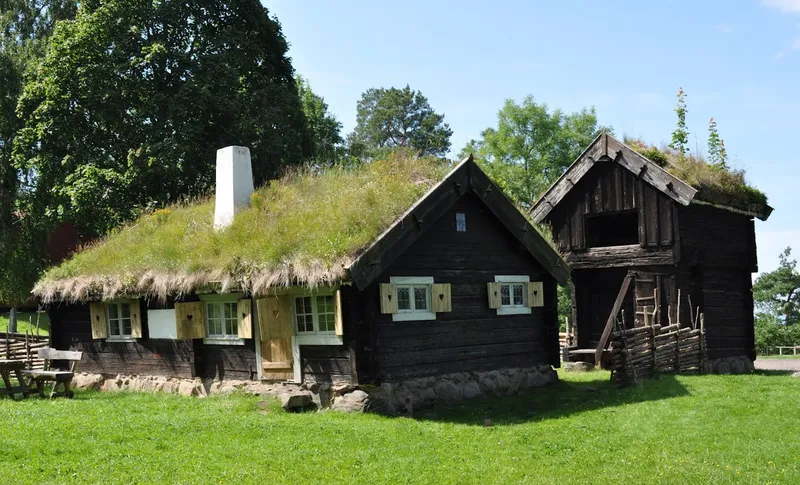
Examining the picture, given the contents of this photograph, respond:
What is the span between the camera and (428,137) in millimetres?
64375

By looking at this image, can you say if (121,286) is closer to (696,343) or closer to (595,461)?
(595,461)

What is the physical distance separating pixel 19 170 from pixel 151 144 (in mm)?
8630

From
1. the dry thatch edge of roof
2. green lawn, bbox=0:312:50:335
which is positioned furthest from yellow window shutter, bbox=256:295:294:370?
green lawn, bbox=0:312:50:335

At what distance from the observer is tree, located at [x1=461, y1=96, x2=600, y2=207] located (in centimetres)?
5100

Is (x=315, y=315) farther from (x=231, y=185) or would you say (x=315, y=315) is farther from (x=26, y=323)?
(x=26, y=323)

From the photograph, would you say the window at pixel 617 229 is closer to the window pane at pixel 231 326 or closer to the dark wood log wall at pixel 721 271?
the dark wood log wall at pixel 721 271

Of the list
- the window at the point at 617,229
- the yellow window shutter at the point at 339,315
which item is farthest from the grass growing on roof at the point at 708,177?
the yellow window shutter at the point at 339,315

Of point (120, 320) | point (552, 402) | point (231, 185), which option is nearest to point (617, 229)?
point (552, 402)

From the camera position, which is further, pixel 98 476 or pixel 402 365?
pixel 402 365

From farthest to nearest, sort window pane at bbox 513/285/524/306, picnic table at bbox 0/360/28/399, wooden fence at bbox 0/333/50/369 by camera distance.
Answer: wooden fence at bbox 0/333/50/369, window pane at bbox 513/285/524/306, picnic table at bbox 0/360/28/399

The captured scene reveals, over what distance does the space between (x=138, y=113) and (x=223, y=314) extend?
15.2 metres

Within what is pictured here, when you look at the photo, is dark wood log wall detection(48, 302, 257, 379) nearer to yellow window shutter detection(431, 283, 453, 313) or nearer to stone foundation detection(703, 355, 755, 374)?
yellow window shutter detection(431, 283, 453, 313)

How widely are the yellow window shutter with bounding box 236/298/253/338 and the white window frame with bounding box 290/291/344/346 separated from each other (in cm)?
104

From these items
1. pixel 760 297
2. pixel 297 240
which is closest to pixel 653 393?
pixel 297 240
